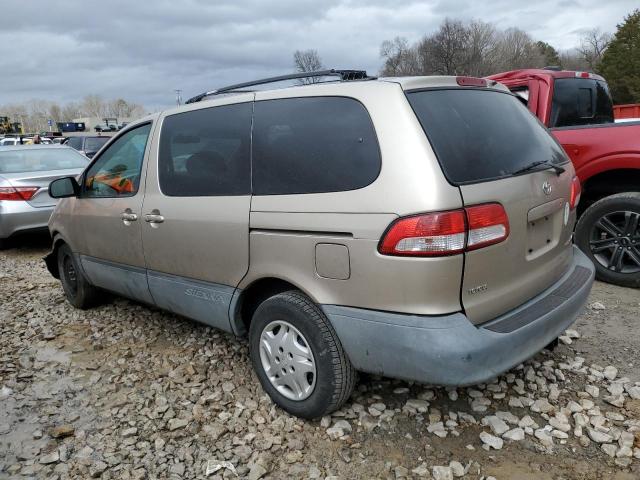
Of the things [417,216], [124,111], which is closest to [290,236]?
[417,216]

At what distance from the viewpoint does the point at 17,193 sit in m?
6.86

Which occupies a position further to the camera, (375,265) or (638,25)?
(638,25)

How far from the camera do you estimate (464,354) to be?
7.14 feet

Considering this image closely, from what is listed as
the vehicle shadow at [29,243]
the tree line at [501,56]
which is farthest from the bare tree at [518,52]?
the vehicle shadow at [29,243]

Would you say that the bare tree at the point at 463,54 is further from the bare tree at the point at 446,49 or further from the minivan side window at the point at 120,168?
the minivan side window at the point at 120,168

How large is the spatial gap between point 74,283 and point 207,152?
8.22 ft

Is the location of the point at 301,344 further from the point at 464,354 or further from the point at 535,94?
the point at 535,94

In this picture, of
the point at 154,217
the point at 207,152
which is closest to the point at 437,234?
the point at 207,152

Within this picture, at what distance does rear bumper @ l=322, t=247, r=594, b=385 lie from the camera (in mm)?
2186

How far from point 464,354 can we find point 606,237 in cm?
304

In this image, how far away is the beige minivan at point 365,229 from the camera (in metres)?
2.20

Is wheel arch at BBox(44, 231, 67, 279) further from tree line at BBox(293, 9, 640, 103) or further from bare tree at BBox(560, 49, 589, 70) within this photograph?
bare tree at BBox(560, 49, 589, 70)

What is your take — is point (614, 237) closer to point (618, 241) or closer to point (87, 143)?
point (618, 241)

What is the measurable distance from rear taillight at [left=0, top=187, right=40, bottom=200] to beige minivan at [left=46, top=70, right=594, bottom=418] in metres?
4.46
